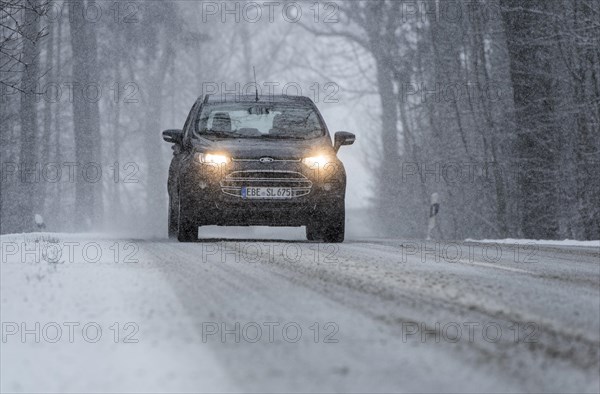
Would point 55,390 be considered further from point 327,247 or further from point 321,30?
point 321,30

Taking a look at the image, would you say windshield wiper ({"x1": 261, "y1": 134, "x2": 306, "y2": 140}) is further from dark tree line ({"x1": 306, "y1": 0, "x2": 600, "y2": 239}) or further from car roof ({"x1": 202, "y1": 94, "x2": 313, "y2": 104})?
dark tree line ({"x1": 306, "y1": 0, "x2": 600, "y2": 239})

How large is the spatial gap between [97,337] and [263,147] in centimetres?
752

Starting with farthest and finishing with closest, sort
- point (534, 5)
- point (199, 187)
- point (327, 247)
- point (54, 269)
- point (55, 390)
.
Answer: point (534, 5) < point (199, 187) < point (327, 247) < point (54, 269) < point (55, 390)

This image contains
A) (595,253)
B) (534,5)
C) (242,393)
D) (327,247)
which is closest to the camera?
(242,393)

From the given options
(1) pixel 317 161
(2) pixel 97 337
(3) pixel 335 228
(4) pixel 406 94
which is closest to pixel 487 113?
(4) pixel 406 94

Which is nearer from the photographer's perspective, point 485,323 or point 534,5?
point 485,323

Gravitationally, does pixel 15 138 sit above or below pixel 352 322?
above

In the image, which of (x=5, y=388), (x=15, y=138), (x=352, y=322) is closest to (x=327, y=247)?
(x=352, y=322)

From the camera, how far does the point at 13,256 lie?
8375 mm

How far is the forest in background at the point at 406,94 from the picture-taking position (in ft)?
54.0

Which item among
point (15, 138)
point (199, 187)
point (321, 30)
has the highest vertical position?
point (321, 30)

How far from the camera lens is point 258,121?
12.5 metres

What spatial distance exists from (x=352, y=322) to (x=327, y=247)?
5.79 m

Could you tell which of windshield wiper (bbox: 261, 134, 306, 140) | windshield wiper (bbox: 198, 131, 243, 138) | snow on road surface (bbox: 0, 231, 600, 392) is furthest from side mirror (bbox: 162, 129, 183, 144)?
snow on road surface (bbox: 0, 231, 600, 392)
